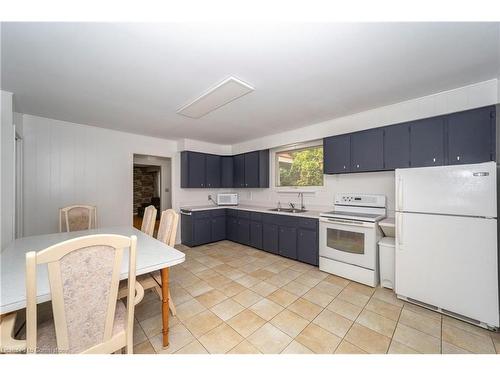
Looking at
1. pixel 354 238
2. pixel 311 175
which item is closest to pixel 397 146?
pixel 354 238

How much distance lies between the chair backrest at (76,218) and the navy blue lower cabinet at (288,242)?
2952 millimetres

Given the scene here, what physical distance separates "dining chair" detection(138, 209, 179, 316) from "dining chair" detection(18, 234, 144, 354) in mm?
738

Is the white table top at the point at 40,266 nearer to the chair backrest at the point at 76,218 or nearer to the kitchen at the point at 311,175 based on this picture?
the kitchen at the point at 311,175

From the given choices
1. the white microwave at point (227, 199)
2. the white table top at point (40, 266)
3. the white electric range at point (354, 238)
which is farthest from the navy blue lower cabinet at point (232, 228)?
the white table top at point (40, 266)

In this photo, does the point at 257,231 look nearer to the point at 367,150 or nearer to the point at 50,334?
the point at 367,150

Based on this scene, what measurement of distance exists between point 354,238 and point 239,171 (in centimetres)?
298

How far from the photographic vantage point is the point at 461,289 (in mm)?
1831

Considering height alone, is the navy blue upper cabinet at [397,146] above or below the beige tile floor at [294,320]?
above

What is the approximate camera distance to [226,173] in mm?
4926

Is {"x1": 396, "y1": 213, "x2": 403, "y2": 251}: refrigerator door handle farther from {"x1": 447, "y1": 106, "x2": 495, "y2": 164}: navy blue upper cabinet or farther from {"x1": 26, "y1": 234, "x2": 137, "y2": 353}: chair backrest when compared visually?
{"x1": 26, "y1": 234, "x2": 137, "y2": 353}: chair backrest

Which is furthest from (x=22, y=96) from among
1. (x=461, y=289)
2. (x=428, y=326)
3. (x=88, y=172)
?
(x=461, y=289)

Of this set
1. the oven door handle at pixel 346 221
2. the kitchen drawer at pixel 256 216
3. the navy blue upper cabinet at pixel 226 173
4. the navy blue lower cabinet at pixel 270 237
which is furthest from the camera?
the navy blue upper cabinet at pixel 226 173

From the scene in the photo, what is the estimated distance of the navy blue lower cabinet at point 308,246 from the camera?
9.96ft

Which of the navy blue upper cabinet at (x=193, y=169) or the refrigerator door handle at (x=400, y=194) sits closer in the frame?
the refrigerator door handle at (x=400, y=194)
